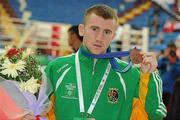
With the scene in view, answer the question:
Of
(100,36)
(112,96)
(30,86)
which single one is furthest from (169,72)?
(30,86)

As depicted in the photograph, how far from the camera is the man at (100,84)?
227 cm

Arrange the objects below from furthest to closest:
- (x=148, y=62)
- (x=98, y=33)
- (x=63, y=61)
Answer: (x=63, y=61) < (x=98, y=33) < (x=148, y=62)

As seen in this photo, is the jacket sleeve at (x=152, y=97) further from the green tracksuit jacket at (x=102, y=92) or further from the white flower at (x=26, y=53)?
the white flower at (x=26, y=53)

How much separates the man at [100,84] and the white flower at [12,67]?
0.25 metres

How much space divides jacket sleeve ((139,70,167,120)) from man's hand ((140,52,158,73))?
0.13 ft

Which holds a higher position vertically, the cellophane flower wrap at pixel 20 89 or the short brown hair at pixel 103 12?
the short brown hair at pixel 103 12

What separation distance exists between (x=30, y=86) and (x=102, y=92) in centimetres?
44

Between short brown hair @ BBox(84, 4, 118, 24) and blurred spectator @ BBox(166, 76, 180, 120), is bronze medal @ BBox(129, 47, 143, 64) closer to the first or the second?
short brown hair @ BBox(84, 4, 118, 24)

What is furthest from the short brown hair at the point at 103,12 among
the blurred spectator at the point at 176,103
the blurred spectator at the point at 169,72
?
the blurred spectator at the point at 169,72

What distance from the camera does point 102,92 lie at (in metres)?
2.34

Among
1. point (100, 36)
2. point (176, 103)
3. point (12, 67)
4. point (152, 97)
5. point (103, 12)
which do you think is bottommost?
point (176, 103)

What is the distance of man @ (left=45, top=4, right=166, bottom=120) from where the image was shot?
2268 mm

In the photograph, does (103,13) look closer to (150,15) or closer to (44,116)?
(44,116)

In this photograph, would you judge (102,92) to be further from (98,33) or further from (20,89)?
(20,89)
